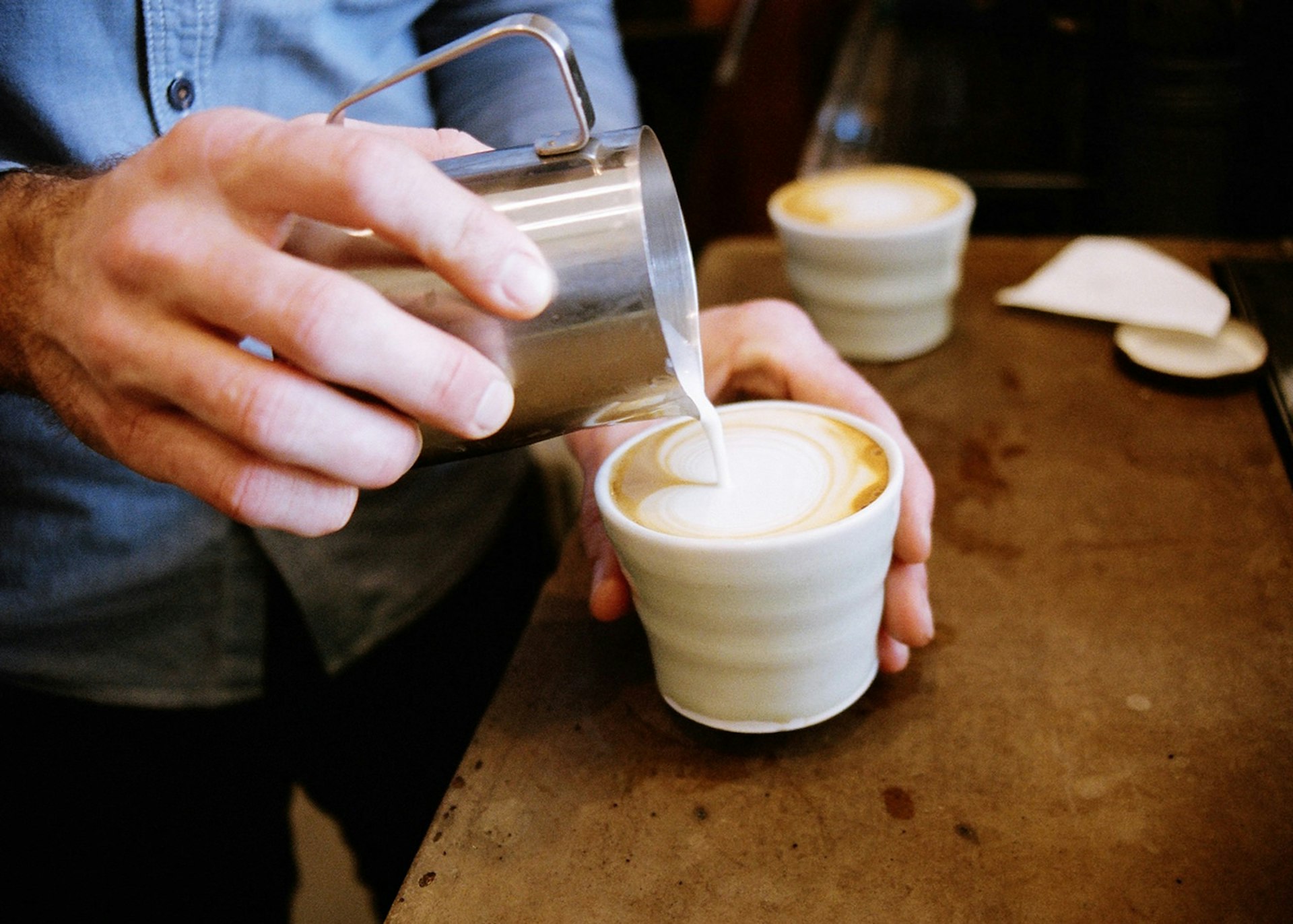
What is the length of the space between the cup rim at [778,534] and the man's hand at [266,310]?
6.2 inches

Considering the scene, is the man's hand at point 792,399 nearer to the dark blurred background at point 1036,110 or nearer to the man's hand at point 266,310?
the man's hand at point 266,310

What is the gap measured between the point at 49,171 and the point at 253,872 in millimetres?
946

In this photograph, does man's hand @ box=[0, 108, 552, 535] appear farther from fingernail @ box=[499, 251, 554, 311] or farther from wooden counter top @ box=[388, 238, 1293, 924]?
wooden counter top @ box=[388, 238, 1293, 924]

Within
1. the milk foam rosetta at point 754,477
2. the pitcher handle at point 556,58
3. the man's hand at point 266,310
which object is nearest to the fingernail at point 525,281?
the man's hand at point 266,310

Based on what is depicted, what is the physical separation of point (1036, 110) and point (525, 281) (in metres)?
1.93

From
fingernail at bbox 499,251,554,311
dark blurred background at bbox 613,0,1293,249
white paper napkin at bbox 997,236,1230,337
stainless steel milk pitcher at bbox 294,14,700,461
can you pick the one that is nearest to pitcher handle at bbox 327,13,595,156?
stainless steel milk pitcher at bbox 294,14,700,461

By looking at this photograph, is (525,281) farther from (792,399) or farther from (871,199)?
(871,199)

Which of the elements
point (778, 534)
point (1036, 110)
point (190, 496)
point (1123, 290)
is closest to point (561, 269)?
point (778, 534)

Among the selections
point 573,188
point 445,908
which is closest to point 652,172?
point 573,188

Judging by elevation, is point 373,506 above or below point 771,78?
above

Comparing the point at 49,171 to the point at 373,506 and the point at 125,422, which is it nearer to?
the point at 125,422

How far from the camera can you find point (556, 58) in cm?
64

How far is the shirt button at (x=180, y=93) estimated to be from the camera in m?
0.91

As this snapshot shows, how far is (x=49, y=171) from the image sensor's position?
2.46 ft
